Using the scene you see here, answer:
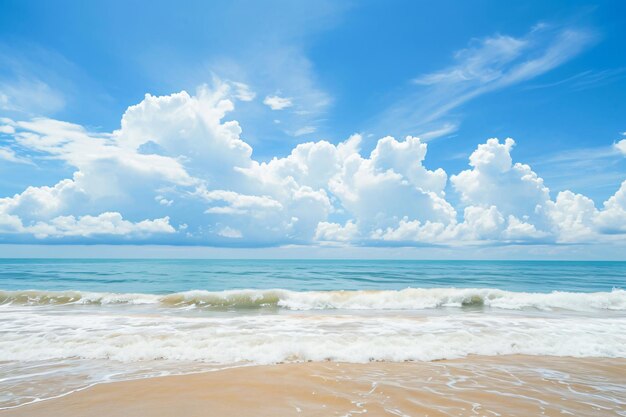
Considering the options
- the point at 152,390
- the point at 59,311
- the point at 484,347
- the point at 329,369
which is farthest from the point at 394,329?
the point at 59,311

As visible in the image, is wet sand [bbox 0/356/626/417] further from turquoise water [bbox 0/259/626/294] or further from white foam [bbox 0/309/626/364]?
turquoise water [bbox 0/259/626/294]

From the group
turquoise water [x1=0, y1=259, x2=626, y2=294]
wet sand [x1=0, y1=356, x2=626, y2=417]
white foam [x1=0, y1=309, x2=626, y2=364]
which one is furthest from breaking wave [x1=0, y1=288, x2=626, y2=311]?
wet sand [x1=0, y1=356, x2=626, y2=417]

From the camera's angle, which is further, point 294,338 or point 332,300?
point 332,300

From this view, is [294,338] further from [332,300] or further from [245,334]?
[332,300]

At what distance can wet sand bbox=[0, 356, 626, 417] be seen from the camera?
195 inches

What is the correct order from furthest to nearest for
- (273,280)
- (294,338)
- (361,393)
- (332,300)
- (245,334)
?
(273,280) < (332,300) < (245,334) < (294,338) < (361,393)

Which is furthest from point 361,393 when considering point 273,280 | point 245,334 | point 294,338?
point 273,280

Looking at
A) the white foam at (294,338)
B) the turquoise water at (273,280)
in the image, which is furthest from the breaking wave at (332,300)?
the turquoise water at (273,280)

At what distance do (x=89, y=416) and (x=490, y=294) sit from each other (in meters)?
20.8

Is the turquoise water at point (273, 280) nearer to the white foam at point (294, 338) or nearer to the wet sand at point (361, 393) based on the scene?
the white foam at point (294, 338)

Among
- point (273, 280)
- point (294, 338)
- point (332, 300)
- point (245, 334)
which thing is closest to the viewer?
point (294, 338)

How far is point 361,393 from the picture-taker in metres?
5.66

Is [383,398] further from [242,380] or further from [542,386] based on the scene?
[542,386]

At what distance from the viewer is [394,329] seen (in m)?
11.4
